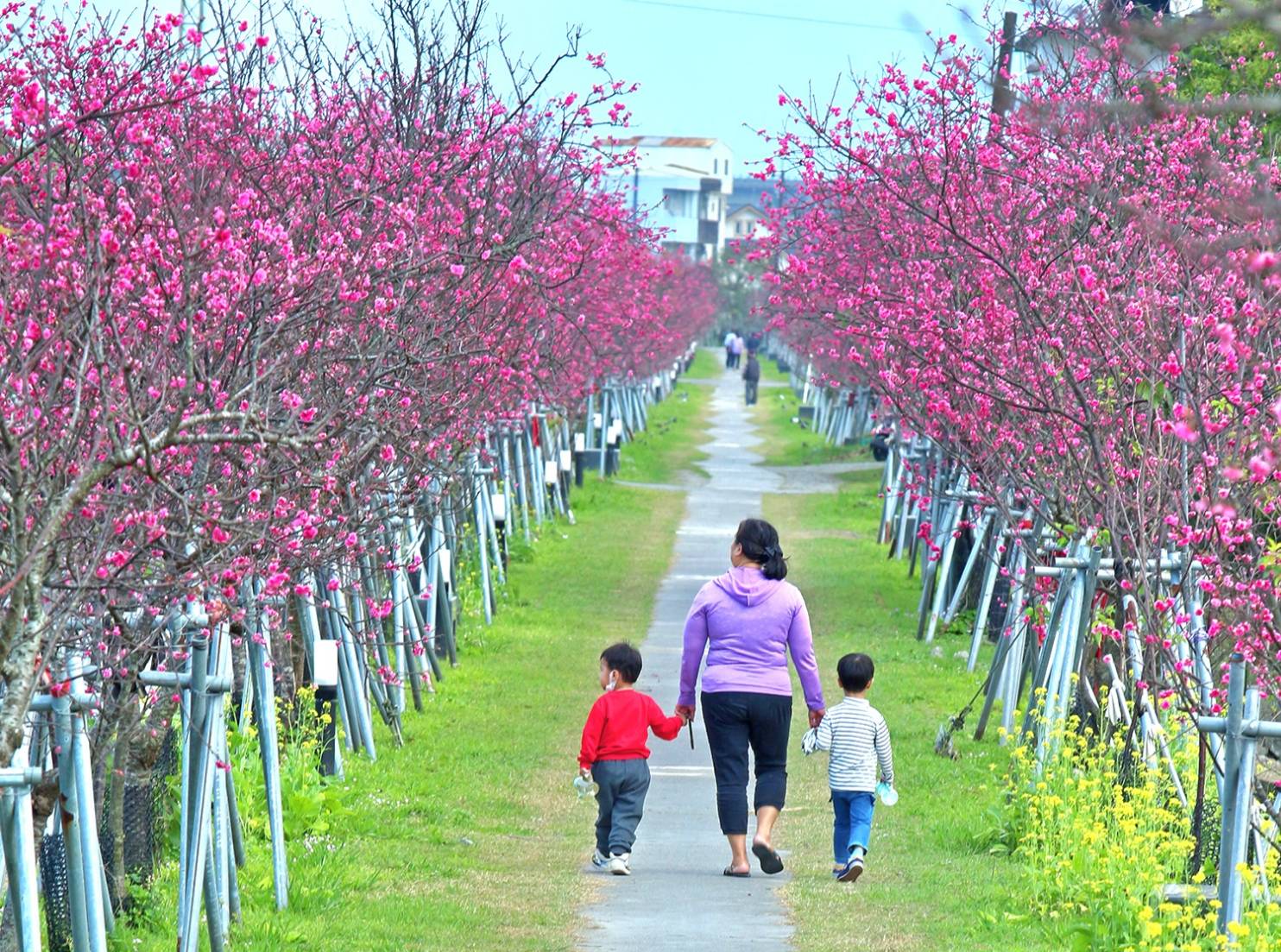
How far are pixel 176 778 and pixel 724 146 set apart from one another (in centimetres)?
14379

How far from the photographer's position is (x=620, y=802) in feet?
33.5

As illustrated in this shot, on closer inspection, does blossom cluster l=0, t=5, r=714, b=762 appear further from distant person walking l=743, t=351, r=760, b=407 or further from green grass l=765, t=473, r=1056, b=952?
distant person walking l=743, t=351, r=760, b=407

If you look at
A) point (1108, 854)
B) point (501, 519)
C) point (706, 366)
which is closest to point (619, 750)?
point (1108, 854)

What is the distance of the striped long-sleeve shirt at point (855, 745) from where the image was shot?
9.98m

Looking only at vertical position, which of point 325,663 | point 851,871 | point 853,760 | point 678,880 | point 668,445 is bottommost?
point 668,445

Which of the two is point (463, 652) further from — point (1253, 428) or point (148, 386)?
point (148, 386)

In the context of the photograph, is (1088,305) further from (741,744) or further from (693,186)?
(693,186)

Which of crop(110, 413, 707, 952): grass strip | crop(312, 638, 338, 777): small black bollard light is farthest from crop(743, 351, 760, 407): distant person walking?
crop(312, 638, 338, 777): small black bollard light

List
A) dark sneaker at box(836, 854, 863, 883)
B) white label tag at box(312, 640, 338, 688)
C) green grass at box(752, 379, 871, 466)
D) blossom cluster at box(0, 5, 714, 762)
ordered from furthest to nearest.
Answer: green grass at box(752, 379, 871, 466)
white label tag at box(312, 640, 338, 688)
dark sneaker at box(836, 854, 863, 883)
blossom cluster at box(0, 5, 714, 762)

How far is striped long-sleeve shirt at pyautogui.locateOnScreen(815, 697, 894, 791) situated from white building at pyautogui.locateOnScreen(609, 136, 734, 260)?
363 ft

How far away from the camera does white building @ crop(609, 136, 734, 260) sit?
129 m

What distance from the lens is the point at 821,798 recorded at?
12617 mm

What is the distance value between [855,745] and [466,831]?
8.08 ft

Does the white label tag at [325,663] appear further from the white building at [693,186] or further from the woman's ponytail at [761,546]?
the white building at [693,186]
